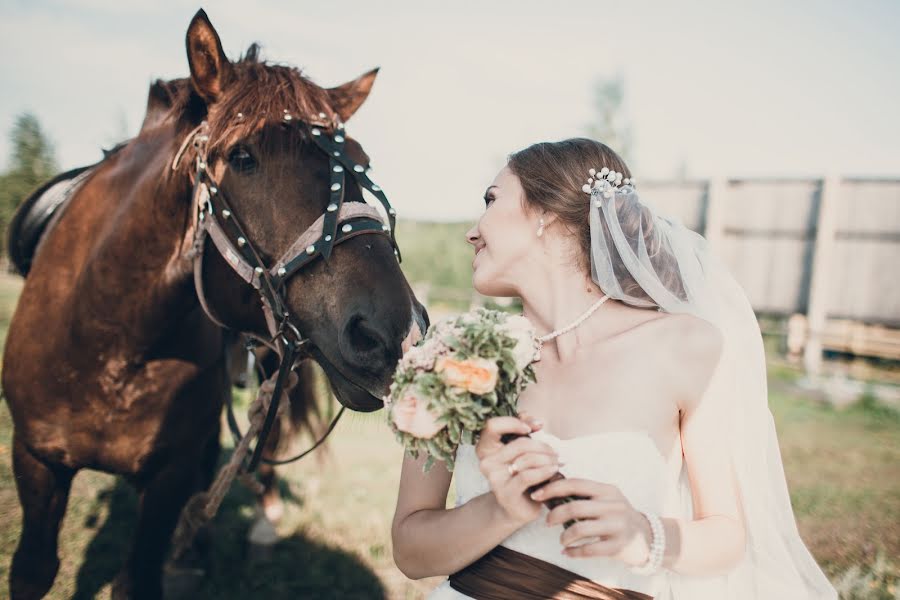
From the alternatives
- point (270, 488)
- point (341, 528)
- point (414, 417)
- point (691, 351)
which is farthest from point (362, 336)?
point (341, 528)

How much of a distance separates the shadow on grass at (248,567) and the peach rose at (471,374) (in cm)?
318

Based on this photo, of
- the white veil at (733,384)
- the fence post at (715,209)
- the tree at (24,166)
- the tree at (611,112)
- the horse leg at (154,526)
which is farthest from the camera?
the tree at (611,112)

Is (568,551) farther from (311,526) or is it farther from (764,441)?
(311,526)

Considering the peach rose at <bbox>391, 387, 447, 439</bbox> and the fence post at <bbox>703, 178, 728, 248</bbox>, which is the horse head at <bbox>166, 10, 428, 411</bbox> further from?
the fence post at <bbox>703, 178, 728, 248</bbox>

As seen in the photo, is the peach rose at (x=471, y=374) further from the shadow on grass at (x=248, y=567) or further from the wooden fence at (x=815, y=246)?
the wooden fence at (x=815, y=246)

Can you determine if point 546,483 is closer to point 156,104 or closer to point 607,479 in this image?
point 607,479

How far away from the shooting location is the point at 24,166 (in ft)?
20.0

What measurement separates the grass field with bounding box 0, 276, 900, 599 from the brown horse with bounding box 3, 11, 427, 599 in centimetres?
92

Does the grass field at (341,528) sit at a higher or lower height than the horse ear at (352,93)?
lower

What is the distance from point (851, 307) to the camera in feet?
42.0

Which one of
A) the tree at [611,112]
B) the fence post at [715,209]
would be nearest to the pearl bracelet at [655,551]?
the fence post at [715,209]

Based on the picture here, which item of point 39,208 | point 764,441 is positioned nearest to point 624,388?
point 764,441

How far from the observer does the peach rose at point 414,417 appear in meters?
1.24

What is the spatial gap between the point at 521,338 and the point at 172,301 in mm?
1711
